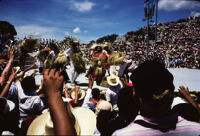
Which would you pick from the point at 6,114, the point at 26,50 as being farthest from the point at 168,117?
the point at 26,50

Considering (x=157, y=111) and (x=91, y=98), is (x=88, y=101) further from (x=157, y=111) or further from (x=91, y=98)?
(x=157, y=111)

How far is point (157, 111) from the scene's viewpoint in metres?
0.97

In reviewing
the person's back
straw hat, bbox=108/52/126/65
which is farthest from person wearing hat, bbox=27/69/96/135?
straw hat, bbox=108/52/126/65

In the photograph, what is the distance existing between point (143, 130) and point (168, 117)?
0.19 metres

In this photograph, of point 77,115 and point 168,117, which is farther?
point 77,115

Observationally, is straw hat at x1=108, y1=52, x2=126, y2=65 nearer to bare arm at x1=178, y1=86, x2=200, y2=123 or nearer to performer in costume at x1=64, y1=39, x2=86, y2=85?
performer in costume at x1=64, y1=39, x2=86, y2=85

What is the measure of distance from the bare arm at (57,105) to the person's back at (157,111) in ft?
1.29

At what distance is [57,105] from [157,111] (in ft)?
2.19

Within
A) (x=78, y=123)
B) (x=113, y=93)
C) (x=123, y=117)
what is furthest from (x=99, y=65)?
(x=78, y=123)

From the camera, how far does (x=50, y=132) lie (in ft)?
2.91

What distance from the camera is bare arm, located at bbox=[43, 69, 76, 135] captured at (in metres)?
0.73

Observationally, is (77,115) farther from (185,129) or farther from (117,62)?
(117,62)

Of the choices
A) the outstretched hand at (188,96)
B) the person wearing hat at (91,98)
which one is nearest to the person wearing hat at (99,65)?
the person wearing hat at (91,98)

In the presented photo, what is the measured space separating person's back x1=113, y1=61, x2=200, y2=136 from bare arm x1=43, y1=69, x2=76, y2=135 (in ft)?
1.29
